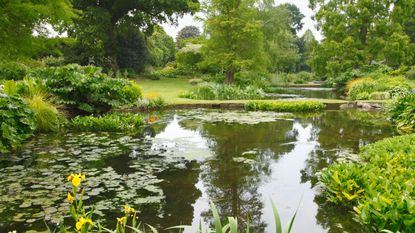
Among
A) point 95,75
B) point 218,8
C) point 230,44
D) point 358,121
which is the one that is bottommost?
point 358,121

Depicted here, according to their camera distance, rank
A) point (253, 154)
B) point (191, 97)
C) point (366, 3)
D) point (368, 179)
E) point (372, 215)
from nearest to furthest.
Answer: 1. point (372, 215)
2. point (368, 179)
3. point (253, 154)
4. point (191, 97)
5. point (366, 3)

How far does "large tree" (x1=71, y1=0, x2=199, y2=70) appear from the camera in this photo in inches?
933

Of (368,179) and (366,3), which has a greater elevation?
(366,3)

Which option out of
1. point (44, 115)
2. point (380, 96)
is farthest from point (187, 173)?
point (380, 96)

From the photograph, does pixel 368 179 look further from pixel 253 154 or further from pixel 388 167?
pixel 253 154

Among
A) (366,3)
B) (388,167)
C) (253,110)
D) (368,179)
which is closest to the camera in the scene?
(368,179)

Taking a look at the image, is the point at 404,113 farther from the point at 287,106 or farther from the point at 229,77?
the point at 229,77

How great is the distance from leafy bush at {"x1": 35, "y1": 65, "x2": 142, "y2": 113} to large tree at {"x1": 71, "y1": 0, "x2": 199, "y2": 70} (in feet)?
43.0

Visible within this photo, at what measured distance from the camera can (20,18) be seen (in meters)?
9.29

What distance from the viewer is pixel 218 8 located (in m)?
20.8

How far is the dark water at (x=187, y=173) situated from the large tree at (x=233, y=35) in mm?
11299

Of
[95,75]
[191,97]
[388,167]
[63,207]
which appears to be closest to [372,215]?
[388,167]

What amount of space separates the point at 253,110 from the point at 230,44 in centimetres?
839

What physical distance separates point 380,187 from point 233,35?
1768 centimetres
